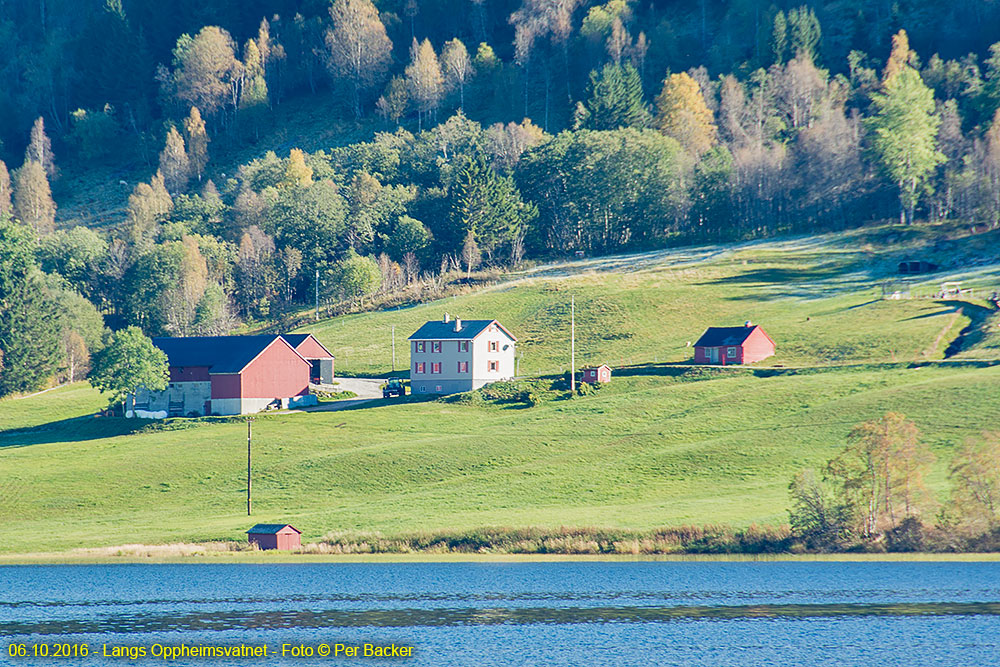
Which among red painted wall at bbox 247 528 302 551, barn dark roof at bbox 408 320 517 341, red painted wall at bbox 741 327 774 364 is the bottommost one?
red painted wall at bbox 247 528 302 551

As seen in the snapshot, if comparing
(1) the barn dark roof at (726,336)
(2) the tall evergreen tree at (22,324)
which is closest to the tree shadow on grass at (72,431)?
(2) the tall evergreen tree at (22,324)

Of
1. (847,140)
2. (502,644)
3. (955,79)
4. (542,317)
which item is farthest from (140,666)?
(955,79)

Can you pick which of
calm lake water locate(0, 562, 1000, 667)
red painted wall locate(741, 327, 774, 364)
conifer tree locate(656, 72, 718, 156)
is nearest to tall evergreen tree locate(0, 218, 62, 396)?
calm lake water locate(0, 562, 1000, 667)

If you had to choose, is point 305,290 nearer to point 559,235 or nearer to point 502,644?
point 559,235

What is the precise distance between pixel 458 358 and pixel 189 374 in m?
23.8

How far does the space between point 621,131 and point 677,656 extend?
452 ft

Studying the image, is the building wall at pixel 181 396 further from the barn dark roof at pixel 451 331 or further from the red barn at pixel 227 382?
the barn dark roof at pixel 451 331

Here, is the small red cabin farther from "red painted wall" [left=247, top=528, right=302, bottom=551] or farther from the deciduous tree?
"red painted wall" [left=247, top=528, right=302, bottom=551]

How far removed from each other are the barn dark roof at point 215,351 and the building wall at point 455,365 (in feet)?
44.1

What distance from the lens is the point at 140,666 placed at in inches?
1695

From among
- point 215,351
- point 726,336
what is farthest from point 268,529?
point 726,336

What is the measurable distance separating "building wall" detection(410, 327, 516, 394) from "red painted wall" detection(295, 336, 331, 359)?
11.2 meters

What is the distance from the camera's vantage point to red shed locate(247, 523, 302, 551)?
64.4 meters

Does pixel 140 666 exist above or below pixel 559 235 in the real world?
below
